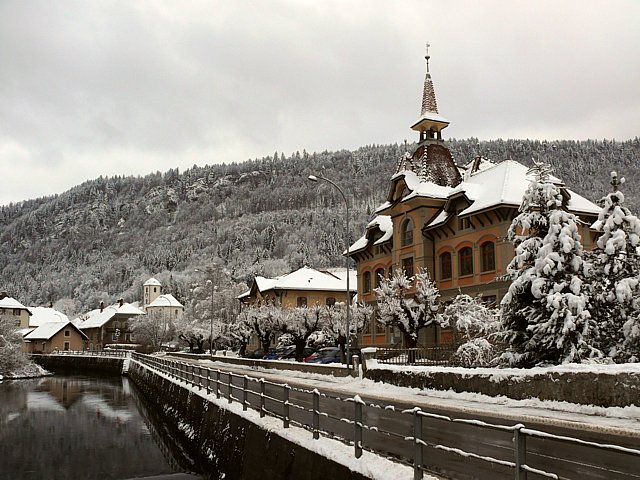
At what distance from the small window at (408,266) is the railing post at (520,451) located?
42231 mm

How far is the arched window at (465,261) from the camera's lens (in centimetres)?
4316

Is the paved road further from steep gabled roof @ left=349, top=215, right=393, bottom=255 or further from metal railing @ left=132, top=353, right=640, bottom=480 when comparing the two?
steep gabled roof @ left=349, top=215, right=393, bottom=255

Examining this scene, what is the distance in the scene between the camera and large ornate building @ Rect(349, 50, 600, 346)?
40.8 meters

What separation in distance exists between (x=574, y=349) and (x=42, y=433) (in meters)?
25.3

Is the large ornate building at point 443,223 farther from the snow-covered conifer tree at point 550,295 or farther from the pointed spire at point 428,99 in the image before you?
the snow-covered conifer tree at point 550,295

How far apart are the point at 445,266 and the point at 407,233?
15.1 feet

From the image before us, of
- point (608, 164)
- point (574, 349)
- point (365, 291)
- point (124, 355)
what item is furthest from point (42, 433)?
point (608, 164)

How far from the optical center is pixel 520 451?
6.17 m

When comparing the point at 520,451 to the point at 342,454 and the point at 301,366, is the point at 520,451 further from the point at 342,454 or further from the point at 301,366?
the point at 301,366

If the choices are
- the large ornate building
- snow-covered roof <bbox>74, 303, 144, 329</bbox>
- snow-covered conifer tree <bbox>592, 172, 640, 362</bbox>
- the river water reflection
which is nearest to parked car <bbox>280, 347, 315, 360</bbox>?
the large ornate building

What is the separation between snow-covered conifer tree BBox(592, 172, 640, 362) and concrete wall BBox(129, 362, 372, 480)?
1248 cm

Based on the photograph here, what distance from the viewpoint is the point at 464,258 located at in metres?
43.8

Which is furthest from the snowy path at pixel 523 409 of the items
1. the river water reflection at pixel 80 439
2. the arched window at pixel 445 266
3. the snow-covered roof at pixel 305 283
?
the snow-covered roof at pixel 305 283

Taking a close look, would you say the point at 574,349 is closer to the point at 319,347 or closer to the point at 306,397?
the point at 306,397
